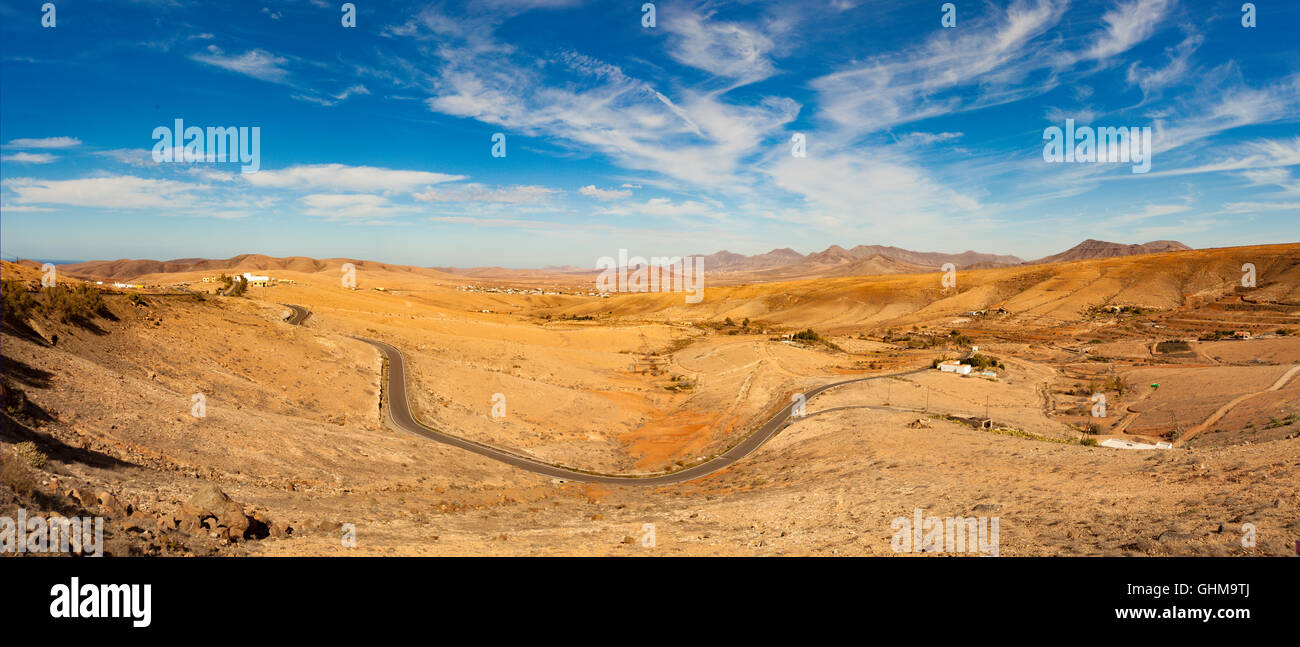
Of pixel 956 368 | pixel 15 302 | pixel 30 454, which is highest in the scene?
pixel 15 302

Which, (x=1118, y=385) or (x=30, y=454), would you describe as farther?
(x=1118, y=385)

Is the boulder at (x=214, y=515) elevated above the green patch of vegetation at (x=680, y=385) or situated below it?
above

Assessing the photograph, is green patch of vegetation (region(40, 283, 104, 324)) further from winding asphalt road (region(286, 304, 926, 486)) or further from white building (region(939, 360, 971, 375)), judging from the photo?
white building (region(939, 360, 971, 375))

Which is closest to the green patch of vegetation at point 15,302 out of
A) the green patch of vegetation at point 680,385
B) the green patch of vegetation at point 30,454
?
the green patch of vegetation at point 30,454

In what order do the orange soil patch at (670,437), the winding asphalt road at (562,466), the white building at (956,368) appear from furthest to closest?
the white building at (956,368)
the orange soil patch at (670,437)
the winding asphalt road at (562,466)

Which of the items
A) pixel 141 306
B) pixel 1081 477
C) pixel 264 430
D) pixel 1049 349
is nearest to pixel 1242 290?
pixel 1049 349

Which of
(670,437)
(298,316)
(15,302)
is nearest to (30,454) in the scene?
(15,302)

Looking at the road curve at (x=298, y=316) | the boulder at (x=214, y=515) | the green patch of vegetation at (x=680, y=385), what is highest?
the road curve at (x=298, y=316)

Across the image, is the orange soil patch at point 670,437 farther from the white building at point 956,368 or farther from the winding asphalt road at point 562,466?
the white building at point 956,368

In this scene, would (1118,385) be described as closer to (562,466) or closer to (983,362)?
(983,362)
